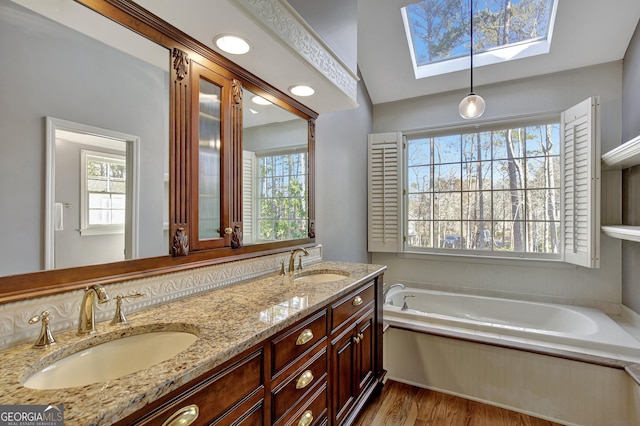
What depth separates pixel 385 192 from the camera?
3.32m

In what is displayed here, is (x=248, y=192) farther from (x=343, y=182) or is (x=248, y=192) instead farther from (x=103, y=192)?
(x=343, y=182)

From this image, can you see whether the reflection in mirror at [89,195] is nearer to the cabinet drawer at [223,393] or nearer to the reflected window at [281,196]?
the cabinet drawer at [223,393]

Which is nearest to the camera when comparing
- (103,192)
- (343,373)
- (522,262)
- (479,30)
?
(103,192)

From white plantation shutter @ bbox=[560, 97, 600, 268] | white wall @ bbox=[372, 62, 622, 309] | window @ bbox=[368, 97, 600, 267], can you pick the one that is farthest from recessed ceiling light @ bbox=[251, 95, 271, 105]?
white plantation shutter @ bbox=[560, 97, 600, 268]

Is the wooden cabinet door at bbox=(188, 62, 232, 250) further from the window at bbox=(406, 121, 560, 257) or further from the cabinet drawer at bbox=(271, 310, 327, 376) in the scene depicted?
the window at bbox=(406, 121, 560, 257)

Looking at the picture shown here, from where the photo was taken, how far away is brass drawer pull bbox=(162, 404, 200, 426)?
2.22 feet

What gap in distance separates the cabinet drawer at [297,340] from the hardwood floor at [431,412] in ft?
3.06

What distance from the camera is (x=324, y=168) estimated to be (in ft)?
8.32

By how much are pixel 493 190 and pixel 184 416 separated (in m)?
3.17

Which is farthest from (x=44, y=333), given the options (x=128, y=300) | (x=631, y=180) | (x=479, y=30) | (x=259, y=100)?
(x=631, y=180)

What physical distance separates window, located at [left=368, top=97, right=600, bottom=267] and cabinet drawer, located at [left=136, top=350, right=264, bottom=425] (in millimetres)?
2567

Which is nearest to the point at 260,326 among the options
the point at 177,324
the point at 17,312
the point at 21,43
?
the point at 177,324

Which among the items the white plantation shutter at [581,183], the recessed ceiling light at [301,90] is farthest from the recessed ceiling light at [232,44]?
the white plantation shutter at [581,183]

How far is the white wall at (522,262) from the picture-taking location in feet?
8.21
